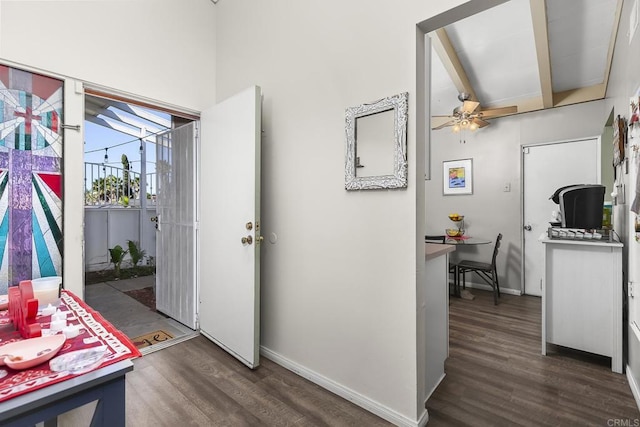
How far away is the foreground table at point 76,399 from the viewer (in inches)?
27.5

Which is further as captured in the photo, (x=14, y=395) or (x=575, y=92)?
Answer: (x=575, y=92)

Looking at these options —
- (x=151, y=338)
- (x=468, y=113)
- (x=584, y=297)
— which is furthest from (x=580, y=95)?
(x=151, y=338)

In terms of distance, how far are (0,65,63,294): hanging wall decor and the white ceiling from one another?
3.18 metres

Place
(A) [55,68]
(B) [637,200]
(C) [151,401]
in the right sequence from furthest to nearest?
(A) [55,68] < (C) [151,401] < (B) [637,200]

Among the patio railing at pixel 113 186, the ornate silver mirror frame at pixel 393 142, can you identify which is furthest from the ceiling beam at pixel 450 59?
the patio railing at pixel 113 186

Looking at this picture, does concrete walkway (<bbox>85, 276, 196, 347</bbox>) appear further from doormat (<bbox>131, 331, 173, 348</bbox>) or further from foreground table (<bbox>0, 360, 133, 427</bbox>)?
foreground table (<bbox>0, 360, 133, 427</bbox>)

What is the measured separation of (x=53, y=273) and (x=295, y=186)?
178 cm

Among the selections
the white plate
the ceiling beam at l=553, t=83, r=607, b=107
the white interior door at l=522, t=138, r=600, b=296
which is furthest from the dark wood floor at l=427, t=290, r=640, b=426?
the ceiling beam at l=553, t=83, r=607, b=107

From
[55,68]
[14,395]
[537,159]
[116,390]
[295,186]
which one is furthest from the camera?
[537,159]

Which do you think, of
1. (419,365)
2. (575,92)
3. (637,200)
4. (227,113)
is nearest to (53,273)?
(227,113)

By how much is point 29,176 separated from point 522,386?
11.8ft

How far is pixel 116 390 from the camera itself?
84cm

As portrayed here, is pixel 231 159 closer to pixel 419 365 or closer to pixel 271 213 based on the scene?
pixel 271 213

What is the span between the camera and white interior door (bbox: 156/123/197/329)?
290 centimetres
